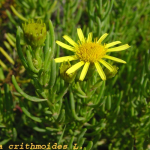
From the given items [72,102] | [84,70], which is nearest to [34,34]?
[84,70]

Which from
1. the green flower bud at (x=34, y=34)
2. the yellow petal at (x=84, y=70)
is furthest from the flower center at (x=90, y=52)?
the green flower bud at (x=34, y=34)

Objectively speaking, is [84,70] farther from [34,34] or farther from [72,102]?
[34,34]

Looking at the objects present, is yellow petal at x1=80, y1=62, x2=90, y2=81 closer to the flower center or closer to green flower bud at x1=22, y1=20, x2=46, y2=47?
the flower center

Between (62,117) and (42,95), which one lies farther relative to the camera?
(62,117)

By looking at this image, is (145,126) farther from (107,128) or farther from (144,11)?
(144,11)

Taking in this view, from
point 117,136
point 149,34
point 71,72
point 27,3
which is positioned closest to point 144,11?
point 149,34

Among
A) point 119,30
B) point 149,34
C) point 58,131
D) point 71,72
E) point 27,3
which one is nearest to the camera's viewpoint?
point 71,72

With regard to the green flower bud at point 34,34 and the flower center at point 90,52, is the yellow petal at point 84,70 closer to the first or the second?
the flower center at point 90,52

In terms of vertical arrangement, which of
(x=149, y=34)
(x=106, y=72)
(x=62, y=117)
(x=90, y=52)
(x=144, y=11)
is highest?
(x=144, y=11)
